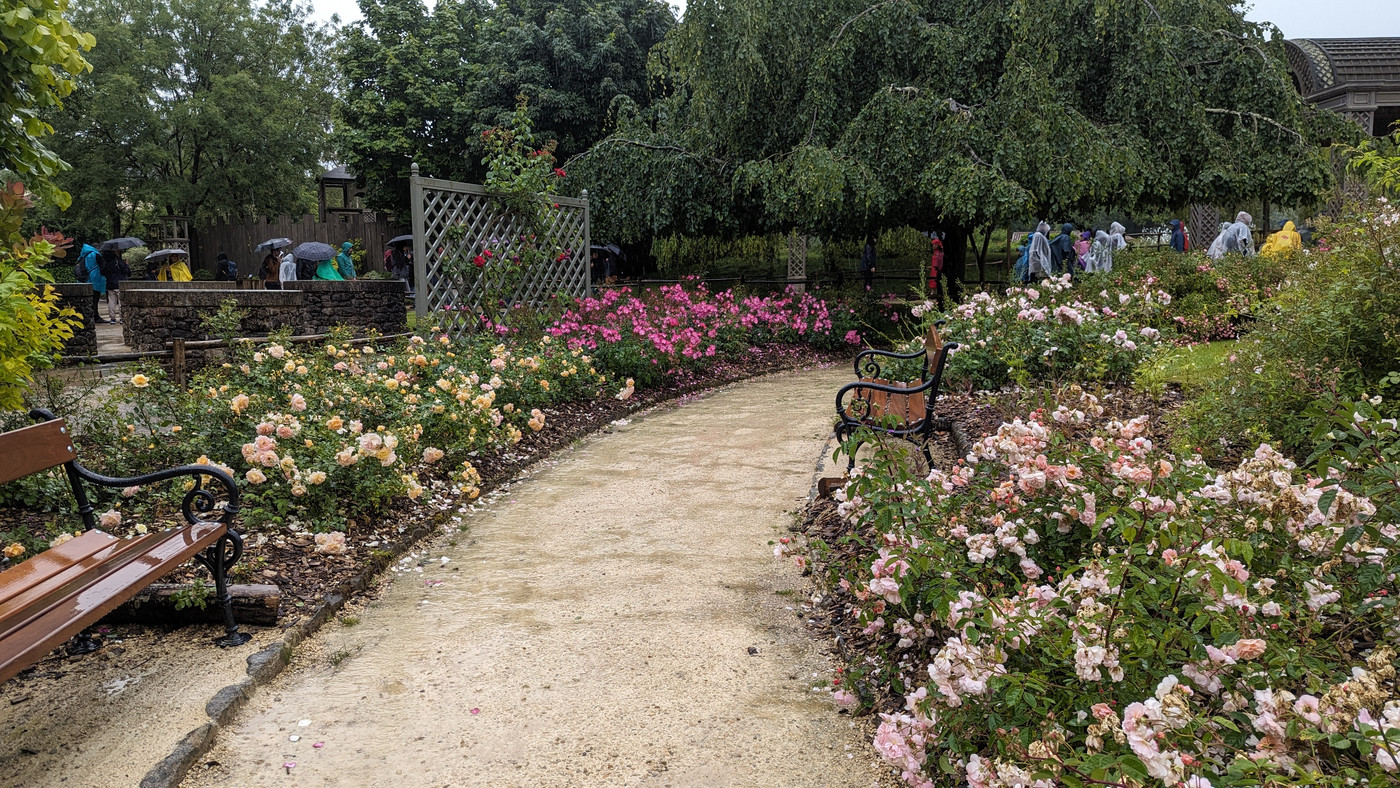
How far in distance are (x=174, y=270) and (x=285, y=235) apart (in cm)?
1162

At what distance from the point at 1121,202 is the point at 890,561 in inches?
429

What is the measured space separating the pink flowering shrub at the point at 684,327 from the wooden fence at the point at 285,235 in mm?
18084

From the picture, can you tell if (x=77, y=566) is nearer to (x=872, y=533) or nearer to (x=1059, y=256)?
(x=872, y=533)

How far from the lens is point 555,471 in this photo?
6.23 meters

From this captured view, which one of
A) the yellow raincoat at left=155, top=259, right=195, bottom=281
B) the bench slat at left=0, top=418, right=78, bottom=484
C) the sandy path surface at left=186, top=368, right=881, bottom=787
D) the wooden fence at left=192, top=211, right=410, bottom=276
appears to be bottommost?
the sandy path surface at left=186, top=368, right=881, bottom=787

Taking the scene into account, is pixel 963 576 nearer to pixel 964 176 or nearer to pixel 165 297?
pixel 964 176

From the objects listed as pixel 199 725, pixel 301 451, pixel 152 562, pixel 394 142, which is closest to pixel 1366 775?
pixel 199 725

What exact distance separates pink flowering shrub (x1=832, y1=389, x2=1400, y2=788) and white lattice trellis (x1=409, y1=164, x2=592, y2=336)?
21.0ft

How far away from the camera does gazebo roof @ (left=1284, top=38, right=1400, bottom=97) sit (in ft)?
52.7

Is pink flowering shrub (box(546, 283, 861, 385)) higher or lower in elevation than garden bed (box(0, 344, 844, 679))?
higher

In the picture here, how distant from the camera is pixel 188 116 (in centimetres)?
2609

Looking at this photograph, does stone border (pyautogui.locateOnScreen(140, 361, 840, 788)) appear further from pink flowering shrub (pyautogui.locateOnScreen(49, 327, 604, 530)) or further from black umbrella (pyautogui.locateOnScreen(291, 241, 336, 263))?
black umbrella (pyautogui.locateOnScreen(291, 241, 336, 263))

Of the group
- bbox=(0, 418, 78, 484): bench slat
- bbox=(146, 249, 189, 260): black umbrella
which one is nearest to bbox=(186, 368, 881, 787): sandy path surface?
bbox=(0, 418, 78, 484): bench slat

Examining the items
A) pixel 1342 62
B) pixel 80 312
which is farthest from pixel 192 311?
pixel 1342 62
